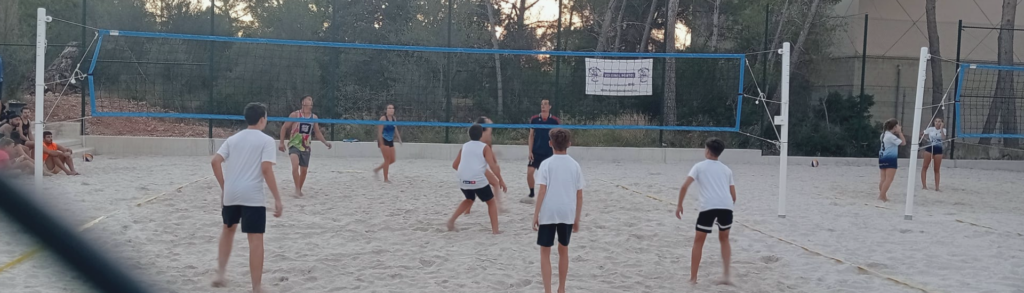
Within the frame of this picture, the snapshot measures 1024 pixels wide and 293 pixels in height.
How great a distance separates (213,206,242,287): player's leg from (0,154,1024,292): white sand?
0.33 feet

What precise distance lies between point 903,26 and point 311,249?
19.5 meters

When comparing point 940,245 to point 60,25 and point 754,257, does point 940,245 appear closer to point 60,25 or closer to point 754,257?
point 754,257

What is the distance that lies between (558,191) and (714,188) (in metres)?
1.17

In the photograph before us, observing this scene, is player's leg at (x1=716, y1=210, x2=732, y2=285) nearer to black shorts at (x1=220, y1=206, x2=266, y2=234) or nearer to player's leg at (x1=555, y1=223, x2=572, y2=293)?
player's leg at (x1=555, y1=223, x2=572, y2=293)

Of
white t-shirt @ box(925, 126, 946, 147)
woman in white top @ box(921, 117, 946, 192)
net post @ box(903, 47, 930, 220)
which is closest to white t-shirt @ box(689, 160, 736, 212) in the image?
net post @ box(903, 47, 930, 220)

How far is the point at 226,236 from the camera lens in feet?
15.5

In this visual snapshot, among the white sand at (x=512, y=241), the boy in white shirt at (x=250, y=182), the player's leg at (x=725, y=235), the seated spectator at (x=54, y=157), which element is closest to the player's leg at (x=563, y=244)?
the white sand at (x=512, y=241)

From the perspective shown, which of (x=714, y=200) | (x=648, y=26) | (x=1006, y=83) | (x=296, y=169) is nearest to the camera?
(x=714, y=200)

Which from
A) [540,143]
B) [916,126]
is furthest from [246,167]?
[916,126]

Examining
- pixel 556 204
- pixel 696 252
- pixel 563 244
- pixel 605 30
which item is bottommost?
pixel 696 252

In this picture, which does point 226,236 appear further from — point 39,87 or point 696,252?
point 39,87

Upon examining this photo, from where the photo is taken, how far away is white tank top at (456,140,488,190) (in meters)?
6.55

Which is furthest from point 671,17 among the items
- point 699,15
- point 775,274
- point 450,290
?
point 450,290

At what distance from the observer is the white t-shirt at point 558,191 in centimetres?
451
